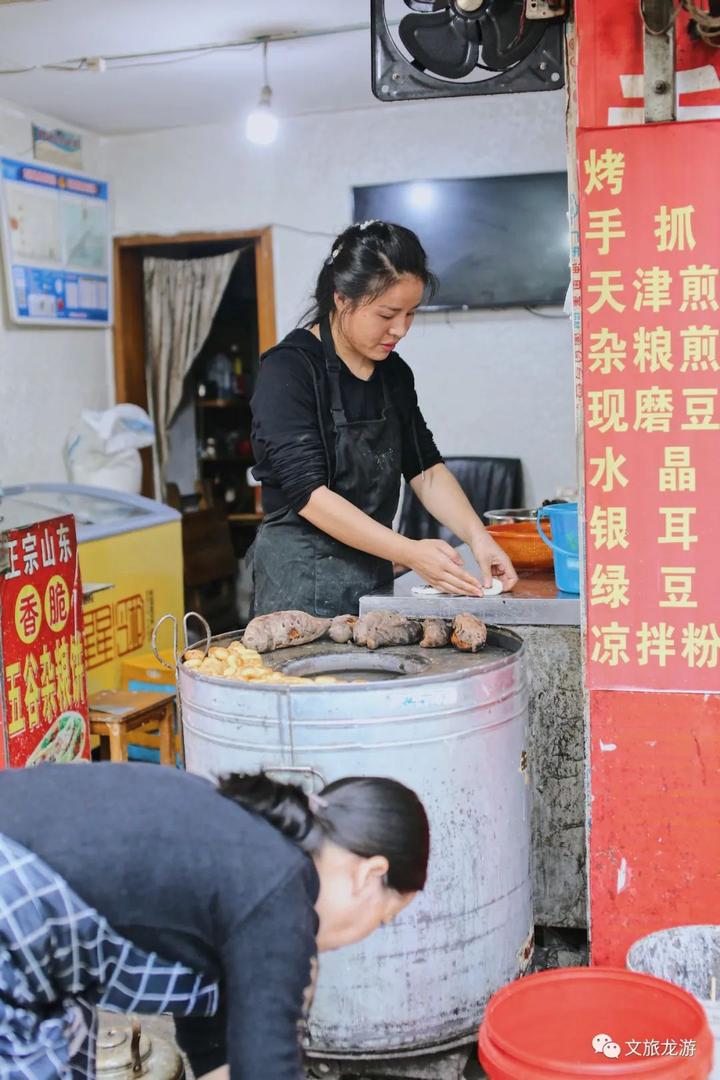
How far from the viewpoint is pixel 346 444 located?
10.5ft

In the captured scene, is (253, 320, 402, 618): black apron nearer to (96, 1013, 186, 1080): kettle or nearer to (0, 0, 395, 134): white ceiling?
(96, 1013, 186, 1080): kettle

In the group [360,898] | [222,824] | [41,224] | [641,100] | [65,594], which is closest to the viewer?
[222,824]

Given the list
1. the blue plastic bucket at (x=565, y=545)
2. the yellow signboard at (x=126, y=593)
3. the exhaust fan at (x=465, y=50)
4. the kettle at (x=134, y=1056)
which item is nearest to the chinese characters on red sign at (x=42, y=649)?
the yellow signboard at (x=126, y=593)

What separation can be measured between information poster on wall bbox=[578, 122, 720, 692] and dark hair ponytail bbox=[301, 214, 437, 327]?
31.2 inches

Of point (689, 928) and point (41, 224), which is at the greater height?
point (41, 224)

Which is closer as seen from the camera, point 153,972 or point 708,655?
point 153,972

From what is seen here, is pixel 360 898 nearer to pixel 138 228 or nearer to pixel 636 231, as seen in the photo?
pixel 636 231

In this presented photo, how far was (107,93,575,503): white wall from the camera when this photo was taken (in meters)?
6.39

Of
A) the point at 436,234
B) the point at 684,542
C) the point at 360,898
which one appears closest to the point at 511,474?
the point at 436,234

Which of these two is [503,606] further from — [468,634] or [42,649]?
[42,649]

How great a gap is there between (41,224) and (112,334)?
1.05 m

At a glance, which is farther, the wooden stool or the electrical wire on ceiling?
the electrical wire on ceiling

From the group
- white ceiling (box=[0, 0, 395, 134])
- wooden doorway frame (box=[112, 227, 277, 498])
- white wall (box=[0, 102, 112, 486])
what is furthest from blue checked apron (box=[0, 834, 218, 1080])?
wooden doorway frame (box=[112, 227, 277, 498])

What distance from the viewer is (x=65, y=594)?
4066 mm
